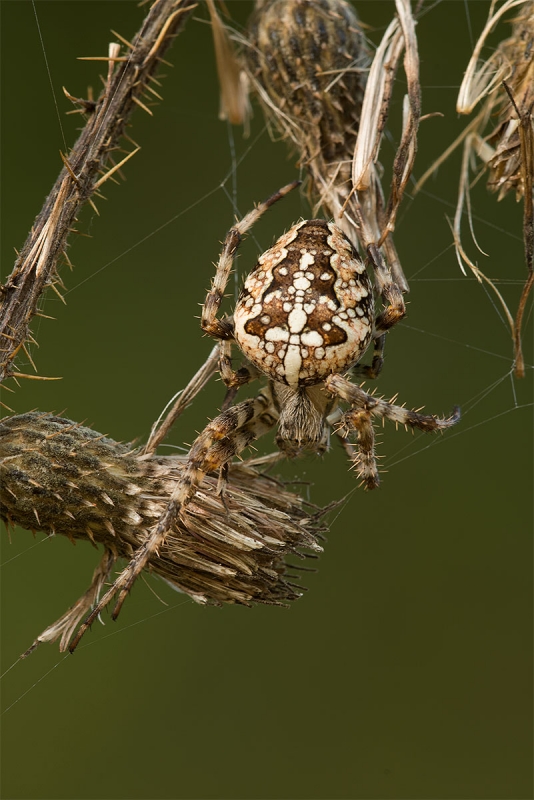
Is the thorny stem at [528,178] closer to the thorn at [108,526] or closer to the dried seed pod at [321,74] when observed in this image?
the dried seed pod at [321,74]

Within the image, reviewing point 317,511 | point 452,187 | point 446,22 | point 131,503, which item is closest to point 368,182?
point 317,511

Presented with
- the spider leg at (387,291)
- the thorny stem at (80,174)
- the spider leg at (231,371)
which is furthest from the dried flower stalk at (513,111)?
the thorny stem at (80,174)

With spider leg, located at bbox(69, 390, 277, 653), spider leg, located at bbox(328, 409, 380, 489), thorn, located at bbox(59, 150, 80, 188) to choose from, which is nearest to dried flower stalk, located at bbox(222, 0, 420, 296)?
spider leg, located at bbox(328, 409, 380, 489)

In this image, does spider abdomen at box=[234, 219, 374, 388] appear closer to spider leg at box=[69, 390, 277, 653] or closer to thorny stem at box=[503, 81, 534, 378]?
spider leg at box=[69, 390, 277, 653]

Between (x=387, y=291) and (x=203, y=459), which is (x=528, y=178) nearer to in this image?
(x=387, y=291)

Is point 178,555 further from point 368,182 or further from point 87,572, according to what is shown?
point 87,572

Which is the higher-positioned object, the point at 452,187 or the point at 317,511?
the point at 452,187

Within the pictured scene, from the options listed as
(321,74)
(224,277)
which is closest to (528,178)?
(321,74)
